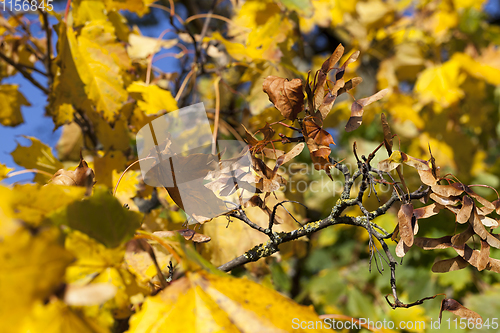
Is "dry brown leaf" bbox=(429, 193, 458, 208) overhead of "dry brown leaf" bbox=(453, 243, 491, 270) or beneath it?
overhead

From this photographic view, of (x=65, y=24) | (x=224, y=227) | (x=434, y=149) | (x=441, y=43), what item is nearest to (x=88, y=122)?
(x=65, y=24)

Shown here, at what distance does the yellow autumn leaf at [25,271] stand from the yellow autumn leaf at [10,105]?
0.65 meters

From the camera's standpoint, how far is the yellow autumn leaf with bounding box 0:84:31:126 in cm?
67

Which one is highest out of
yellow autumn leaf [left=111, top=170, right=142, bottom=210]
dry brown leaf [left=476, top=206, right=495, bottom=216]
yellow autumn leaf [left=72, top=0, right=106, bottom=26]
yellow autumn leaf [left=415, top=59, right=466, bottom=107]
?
yellow autumn leaf [left=72, top=0, right=106, bottom=26]

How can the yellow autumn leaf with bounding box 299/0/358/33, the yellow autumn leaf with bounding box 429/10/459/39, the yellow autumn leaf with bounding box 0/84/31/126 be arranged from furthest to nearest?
the yellow autumn leaf with bounding box 429/10/459/39 < the yellow autumn leaf with bounding box 299/0/358/33 < the yellow autumn leaf with bounding box 0/84/31/126

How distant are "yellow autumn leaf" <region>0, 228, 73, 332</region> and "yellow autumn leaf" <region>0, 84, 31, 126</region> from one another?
0.65 m

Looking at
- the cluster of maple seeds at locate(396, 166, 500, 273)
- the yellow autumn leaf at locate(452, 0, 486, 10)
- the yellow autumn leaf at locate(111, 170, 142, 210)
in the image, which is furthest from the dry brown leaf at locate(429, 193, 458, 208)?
the yellow autumn leaf at locate(452, 0, 486, 10)

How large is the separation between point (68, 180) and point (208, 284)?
20 centimetres

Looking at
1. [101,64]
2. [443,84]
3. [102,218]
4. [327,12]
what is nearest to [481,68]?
[443,84]

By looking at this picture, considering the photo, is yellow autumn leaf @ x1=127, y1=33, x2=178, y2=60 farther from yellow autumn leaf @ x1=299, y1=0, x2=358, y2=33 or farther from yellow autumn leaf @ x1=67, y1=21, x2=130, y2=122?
yellow autumn leaf @ x1=299, y1=0, x2=358, y2=33

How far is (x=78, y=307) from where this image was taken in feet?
0.71

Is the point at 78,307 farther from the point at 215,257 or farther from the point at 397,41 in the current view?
the point at 397,41

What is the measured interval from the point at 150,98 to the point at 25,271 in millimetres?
411

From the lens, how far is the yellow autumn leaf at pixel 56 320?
18 cm
